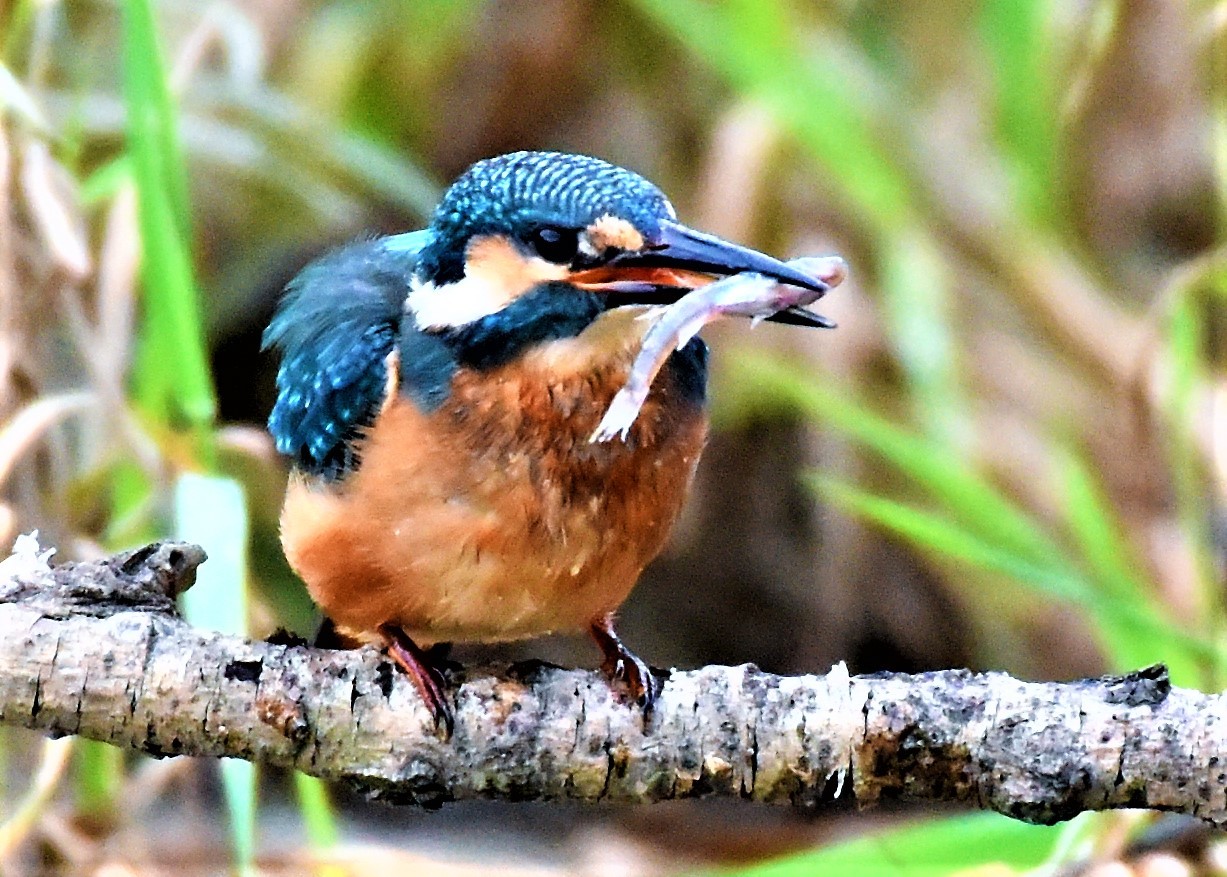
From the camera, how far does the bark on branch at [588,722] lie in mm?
1229

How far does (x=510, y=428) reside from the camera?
4.87 ft

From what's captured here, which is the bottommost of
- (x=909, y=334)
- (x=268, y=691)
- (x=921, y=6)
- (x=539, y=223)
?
(x=268, y=691)

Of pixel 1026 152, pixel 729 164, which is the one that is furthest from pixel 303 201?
pixel 1026 152

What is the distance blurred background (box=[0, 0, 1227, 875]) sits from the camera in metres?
2.53

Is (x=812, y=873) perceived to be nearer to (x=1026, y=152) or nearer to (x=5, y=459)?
(x=5, y=459)

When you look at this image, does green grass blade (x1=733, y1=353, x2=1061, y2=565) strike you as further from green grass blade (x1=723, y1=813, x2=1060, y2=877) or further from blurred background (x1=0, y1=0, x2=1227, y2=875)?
green grass blade (x1=723, y1=813, x2=1060, y2=877)

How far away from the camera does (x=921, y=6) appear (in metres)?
3.86

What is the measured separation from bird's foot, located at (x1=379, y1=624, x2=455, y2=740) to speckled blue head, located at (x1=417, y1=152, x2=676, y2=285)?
347mm

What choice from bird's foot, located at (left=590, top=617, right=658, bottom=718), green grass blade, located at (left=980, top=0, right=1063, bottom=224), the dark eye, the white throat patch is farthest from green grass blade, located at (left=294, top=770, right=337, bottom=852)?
green grass blade, located at (left=980, top=0, right=1063, bottom=224)

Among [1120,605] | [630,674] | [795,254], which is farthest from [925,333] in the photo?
[630,674]

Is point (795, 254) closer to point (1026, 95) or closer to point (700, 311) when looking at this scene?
point (1026, 95)

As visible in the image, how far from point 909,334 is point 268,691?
1891 millimetres

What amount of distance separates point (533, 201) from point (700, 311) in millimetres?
226

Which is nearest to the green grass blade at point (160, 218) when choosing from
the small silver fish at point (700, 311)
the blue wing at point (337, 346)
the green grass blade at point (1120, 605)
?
the blue wing at point (337, 346)
